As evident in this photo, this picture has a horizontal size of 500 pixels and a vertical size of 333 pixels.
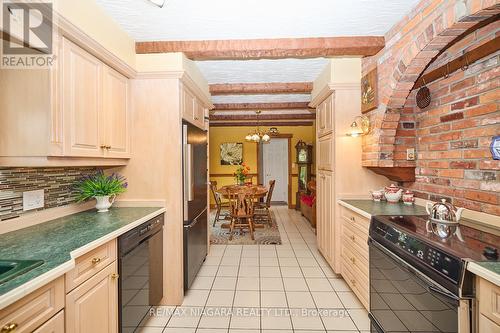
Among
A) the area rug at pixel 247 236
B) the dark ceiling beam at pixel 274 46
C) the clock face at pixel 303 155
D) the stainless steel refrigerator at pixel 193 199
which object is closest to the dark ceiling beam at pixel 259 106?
the clock face at pixel 303 155

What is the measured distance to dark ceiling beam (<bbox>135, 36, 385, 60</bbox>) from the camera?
229 cm

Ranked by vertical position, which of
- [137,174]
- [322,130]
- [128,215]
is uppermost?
[322,130]

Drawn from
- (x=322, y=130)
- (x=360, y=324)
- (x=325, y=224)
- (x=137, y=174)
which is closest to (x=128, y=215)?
(x=137, y=174)

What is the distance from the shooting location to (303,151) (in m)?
6.34

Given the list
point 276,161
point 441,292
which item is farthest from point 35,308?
point 276,161

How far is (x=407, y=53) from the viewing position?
77.0 inches

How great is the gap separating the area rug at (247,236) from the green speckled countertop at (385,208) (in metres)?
1.83

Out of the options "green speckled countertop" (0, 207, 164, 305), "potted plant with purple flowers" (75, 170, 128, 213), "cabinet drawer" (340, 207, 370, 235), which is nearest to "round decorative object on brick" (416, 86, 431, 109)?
"cabinet drawer" (340, 207, 370, 235)

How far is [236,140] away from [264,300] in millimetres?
5313

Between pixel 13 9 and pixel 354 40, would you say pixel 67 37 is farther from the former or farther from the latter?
pixel 354 40

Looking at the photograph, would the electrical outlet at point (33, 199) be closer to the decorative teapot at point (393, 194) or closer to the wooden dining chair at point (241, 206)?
the wooden dining chair at point (241, 206)

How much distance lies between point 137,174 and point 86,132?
69cm

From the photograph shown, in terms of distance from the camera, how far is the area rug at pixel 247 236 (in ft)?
12.9

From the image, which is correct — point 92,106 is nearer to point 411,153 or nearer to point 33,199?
point 33,199
